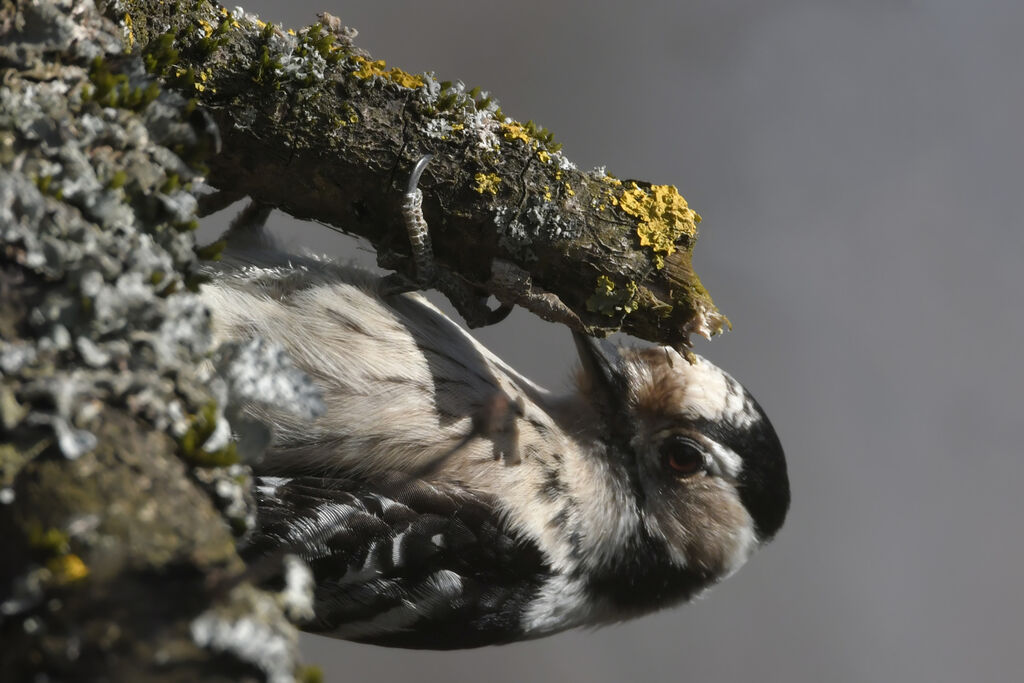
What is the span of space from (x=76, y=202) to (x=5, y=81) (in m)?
0.09

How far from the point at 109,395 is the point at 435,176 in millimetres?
416

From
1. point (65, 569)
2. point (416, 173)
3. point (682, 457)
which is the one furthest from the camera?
point (682, 457)

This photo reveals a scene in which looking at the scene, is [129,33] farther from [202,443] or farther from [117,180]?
[202,443]

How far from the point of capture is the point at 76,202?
0.54 metres

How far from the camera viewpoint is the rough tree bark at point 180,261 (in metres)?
0.43

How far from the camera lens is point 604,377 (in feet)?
3.76

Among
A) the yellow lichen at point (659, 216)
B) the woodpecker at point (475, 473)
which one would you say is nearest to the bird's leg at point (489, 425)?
the woodpecker at point (475, 473)

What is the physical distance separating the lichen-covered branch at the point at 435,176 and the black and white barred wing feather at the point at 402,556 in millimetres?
251

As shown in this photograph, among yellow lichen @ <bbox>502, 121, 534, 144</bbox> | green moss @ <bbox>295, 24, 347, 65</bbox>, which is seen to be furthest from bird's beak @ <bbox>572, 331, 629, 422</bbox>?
green moss @ <bbox>295, 24, 347, 65</bbox>

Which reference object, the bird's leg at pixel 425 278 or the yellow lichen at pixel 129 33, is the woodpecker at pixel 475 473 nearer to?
the bird's leg at pixel 425 278

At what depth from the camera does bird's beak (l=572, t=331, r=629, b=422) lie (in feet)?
3.75

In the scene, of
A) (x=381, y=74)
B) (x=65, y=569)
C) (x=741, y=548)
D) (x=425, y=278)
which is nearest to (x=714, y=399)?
(x=741, y=548)

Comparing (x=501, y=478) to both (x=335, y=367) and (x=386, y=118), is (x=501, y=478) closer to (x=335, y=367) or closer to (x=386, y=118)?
(x=335, y=367)

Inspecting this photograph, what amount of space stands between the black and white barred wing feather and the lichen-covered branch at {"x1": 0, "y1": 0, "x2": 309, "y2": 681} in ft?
1.26
